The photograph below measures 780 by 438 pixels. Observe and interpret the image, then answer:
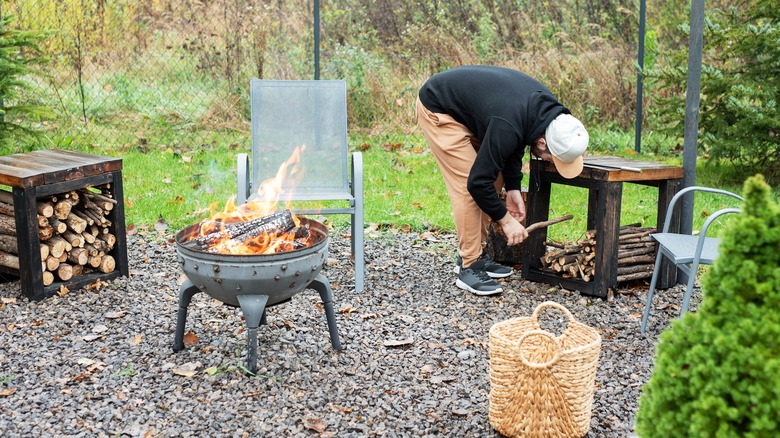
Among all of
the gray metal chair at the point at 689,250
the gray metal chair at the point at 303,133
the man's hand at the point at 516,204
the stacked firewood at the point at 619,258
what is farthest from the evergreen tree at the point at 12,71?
the gray metal chair at the point at 689,250

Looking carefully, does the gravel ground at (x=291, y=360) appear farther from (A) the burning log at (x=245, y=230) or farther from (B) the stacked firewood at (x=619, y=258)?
(A) the burning log at (x=245, y=230)

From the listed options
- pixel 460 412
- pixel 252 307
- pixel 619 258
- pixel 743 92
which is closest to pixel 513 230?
pixel 619 258

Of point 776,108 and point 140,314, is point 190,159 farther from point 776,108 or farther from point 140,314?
point 776,108

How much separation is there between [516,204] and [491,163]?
0.67 m

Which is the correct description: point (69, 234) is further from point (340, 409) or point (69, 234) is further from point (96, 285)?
point (340, 409)

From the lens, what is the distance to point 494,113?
377 cm

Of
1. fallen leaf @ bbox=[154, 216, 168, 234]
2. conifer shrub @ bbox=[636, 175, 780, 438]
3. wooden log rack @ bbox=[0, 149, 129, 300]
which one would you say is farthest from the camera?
fallen leaf @ bbox=[154, 216, 168, 234]

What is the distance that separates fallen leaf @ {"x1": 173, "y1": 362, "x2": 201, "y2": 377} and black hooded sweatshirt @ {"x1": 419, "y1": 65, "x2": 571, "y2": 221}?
5.06 ft

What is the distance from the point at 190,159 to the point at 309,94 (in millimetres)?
2499

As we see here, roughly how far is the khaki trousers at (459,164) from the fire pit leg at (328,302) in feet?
3.46

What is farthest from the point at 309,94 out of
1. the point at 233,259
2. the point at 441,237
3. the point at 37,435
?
the point at 37,435

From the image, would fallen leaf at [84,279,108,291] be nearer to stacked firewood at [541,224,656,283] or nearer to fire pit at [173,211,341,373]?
fire pit at [173,211,341,373]

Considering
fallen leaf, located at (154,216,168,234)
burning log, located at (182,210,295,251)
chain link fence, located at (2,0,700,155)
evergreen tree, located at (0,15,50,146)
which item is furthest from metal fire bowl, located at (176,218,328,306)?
chain link fence, located at (2,0,700,155)

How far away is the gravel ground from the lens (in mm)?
2805
